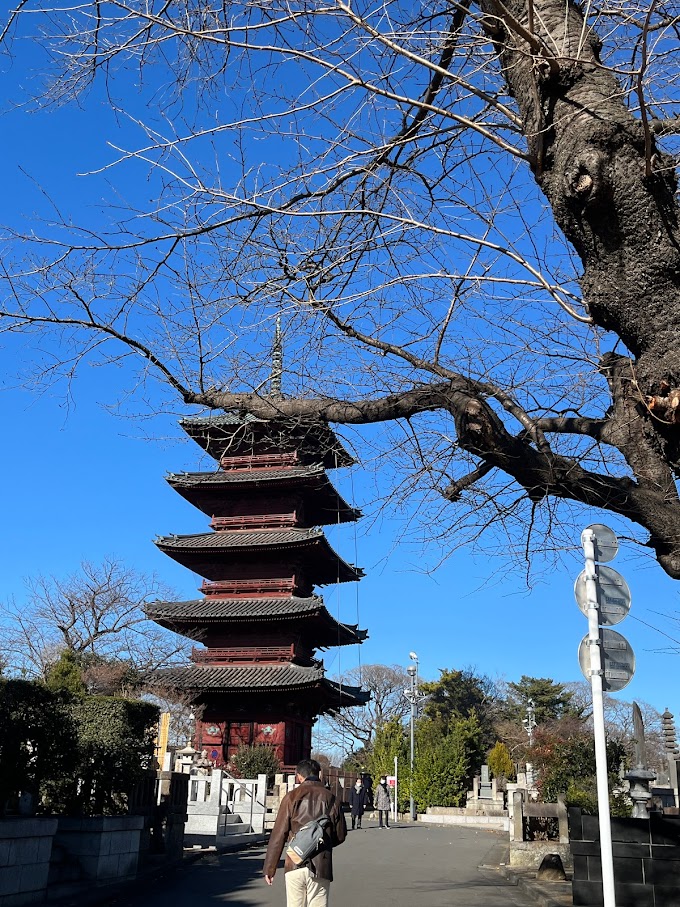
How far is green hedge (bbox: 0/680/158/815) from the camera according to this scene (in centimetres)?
845

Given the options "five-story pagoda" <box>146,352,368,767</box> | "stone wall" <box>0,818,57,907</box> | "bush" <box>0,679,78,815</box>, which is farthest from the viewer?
"five-story pagoda" <box>146,352,368,767</box>

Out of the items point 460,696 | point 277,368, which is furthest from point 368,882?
point 460,696

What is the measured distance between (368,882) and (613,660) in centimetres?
736

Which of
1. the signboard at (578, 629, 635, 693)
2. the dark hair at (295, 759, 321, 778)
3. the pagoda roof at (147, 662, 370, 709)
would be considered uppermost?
the pagoda roof at (147, 662, 370, 709)

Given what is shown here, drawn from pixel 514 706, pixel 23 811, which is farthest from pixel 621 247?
pixel 514 706

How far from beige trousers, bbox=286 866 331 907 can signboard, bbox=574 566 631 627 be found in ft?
9.04

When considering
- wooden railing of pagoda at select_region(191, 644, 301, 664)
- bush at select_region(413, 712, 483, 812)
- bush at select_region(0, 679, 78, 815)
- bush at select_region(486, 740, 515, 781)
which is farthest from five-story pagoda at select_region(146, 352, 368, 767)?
bush at select_region(0, 679, 78, 815)

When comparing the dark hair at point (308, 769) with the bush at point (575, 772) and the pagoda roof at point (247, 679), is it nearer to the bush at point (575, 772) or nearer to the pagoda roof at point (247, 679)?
the bush at point (575, 772)

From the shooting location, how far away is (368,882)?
37.1 ft

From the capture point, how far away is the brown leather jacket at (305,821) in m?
6.07

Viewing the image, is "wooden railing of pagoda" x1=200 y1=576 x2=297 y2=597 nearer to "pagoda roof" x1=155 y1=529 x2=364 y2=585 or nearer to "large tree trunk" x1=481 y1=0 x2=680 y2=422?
"pagoda roof" x1=155 y1=529 x2=364 y2=585

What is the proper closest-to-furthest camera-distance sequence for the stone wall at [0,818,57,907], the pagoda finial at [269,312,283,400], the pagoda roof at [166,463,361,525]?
1. the pagoda finial at [269,312,283,400]
2. the stone wall at [0,818,57,907]
3. the pagoda roof at [166,463,361,525]

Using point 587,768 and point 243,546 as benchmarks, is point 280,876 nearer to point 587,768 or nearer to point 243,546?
point 587,768

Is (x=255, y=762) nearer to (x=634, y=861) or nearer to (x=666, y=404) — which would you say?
(x=634, y=861)
